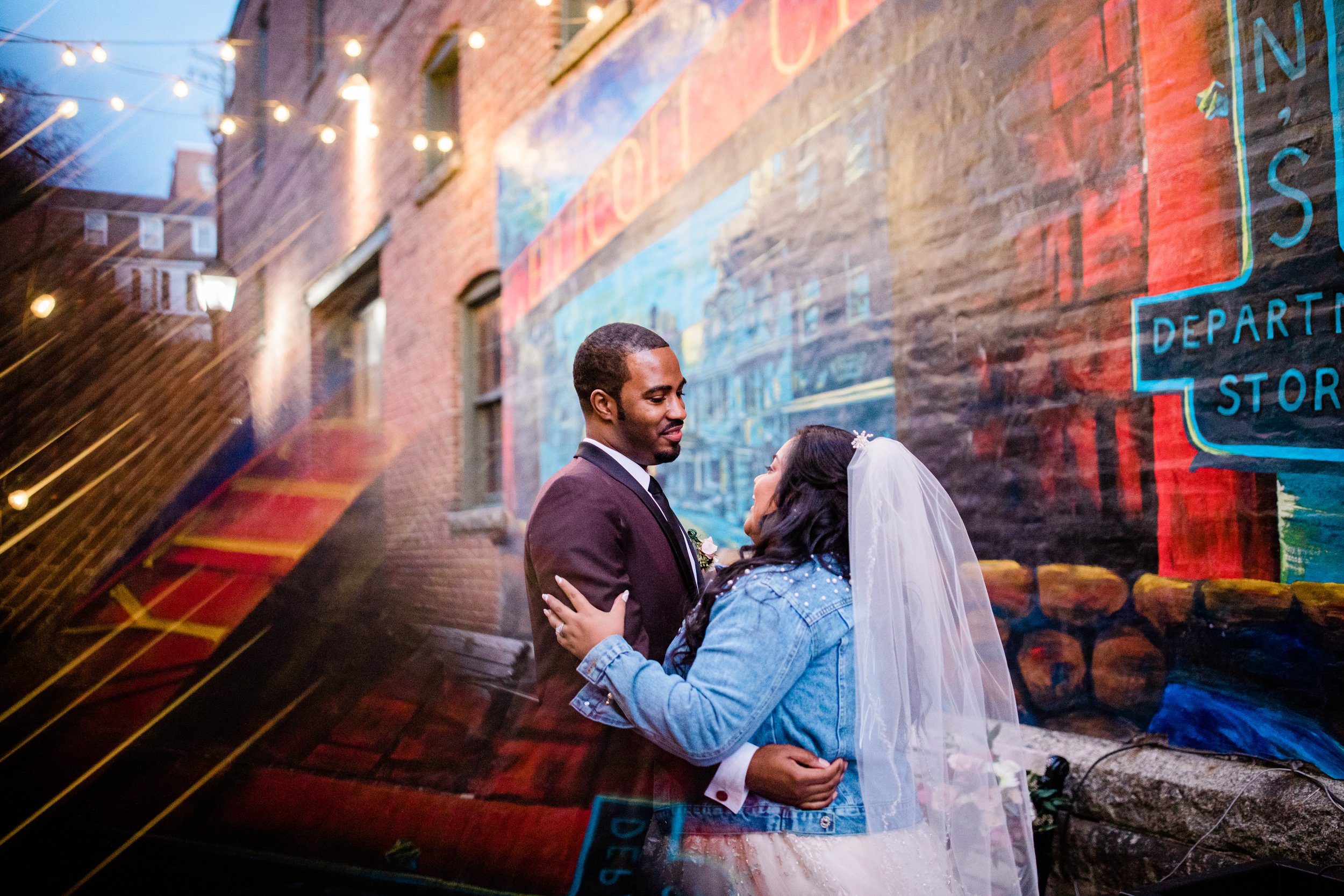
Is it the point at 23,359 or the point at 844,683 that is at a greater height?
the point at 23,359

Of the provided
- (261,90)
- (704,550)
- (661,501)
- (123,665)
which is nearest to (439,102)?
(123,665)

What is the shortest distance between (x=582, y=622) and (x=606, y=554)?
0.21m

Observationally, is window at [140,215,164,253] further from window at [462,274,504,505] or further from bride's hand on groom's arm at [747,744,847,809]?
bride's hand on groom's arm at [747,744,847,809]

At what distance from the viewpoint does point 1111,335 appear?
9.36 feet

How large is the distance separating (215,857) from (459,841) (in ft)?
4.14

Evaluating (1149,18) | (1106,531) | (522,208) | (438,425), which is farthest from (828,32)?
(438,425)

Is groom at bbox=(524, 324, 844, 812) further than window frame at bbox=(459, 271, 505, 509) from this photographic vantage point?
No

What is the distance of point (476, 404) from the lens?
7844 millimetres

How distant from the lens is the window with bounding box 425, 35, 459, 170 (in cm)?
846

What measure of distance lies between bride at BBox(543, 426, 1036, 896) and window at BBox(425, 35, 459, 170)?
7711 millimetres

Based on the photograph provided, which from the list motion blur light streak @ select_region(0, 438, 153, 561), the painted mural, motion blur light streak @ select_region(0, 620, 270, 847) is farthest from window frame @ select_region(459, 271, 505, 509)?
motion blur light streak @ select_region(0, 438, 153, 561)

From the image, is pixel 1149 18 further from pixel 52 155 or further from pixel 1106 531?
pixel 52 155

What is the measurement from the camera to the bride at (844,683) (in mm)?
1681

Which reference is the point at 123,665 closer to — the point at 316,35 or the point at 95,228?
the point at 95,228
